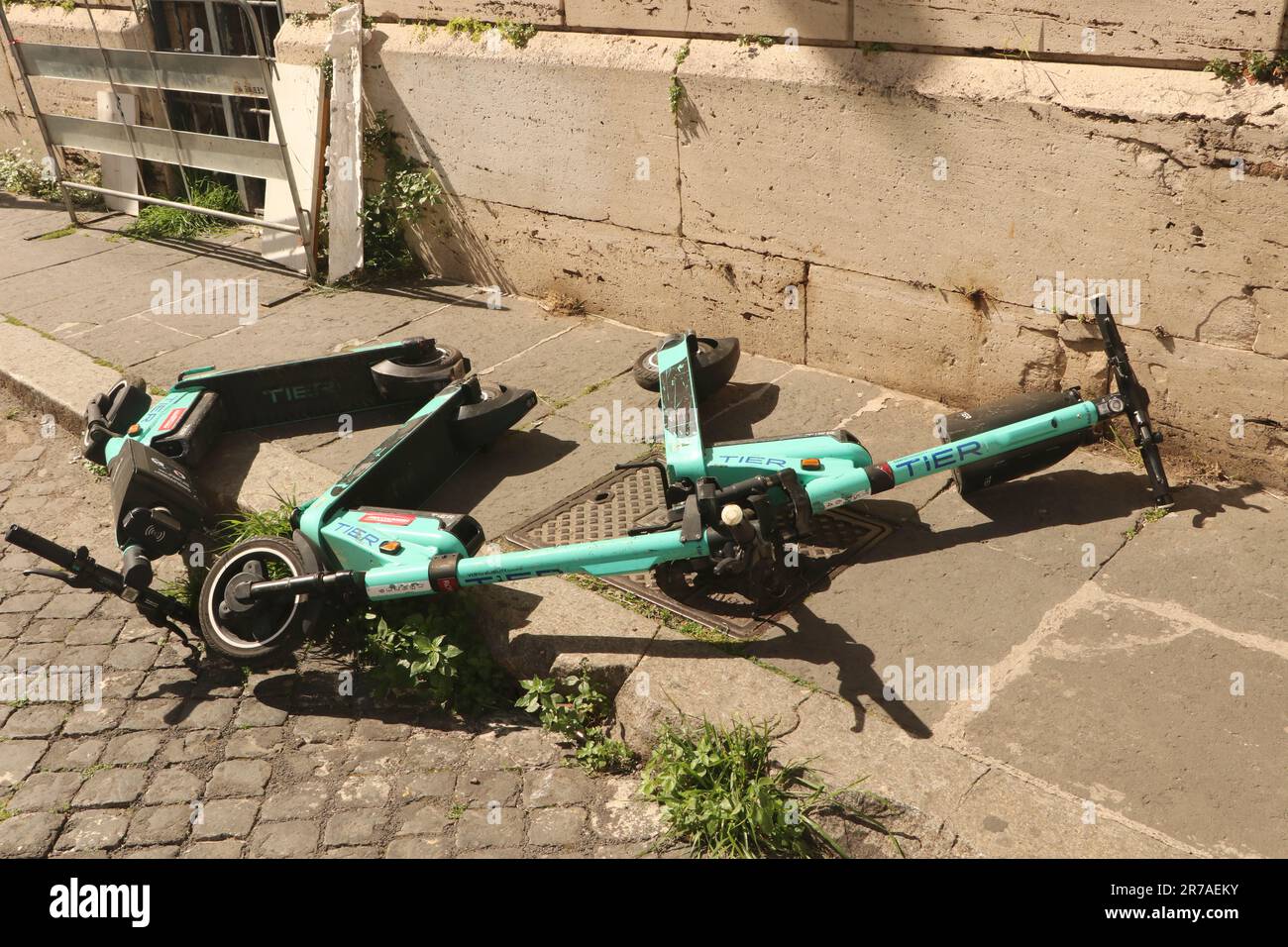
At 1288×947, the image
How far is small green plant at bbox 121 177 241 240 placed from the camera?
8.58 meters

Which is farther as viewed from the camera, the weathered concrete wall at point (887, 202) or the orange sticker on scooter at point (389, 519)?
the weathered concrete wall at point (887, 202)

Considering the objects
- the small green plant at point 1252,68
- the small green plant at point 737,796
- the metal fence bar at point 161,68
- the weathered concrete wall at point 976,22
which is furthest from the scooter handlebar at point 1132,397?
the metal fence bar at point 161,68

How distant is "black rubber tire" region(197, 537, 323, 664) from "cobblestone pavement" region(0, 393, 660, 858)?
26 cm

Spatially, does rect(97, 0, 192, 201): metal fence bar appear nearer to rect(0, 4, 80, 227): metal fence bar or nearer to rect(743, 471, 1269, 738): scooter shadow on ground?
rect(0, 4, 80, 227): metal fence bar

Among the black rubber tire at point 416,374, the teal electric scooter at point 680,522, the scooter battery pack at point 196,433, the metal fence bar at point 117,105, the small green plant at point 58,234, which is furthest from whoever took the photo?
the small green plant at point 58,234

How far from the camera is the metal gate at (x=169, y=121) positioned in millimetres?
7168

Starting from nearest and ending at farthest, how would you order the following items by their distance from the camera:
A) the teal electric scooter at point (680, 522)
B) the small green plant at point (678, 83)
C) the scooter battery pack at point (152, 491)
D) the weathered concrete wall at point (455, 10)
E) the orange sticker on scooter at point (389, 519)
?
1. the teal electric scooter at point (680, 522)
2. the orange sticker on scooter at point (389, 519)
3. the scooter battery pack at point (152, 491)
4. the small green plant at point (678, 83)
5. the weathered concrete wall at point (455, 10)

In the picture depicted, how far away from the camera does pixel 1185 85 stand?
414 cm

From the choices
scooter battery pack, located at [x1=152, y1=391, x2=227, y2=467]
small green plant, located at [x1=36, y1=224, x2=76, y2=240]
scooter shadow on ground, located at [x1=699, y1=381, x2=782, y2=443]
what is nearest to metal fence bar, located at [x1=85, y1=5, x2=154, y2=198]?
small green plant, located at [x1=36, y1=224, x2=76, y2=240]

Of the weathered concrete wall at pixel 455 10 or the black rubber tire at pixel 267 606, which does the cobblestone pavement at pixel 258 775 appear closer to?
the black rubber tire at pixel 267 606

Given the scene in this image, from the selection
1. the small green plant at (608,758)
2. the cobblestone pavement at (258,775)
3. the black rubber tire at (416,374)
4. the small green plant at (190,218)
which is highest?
the small green plant at (190,218)

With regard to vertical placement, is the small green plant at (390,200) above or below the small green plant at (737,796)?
above

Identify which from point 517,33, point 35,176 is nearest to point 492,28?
point 517,33

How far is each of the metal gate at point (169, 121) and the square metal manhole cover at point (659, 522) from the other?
3.61 m
